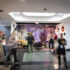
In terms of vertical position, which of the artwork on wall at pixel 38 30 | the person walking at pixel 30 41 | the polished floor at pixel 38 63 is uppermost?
the artwork on wall at pixel 38 30

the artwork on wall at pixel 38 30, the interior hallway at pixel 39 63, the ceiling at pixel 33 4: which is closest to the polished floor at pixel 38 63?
the interior hallway at pixel 39 63

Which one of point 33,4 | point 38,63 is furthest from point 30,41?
point 33,4

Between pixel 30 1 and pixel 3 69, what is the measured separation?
2.99 metres

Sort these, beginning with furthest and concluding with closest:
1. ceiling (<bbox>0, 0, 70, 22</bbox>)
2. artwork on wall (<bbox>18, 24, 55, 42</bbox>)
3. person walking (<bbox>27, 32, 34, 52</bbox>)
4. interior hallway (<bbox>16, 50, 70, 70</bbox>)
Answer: artwork on wall (<bbox>18, 24, 55, 42</bbox>)
person walking (<bbox>27, 32, 34, 52</bbox>)
interior hallway (<bbox>16, 50, 70, 70</bbox>)
ceiling (<bbox>0, 0, 70, 22</bbox>)

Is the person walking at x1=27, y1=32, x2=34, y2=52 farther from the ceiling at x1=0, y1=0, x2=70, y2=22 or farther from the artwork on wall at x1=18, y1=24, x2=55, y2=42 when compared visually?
the ceiling at x1=0, y1=0, x2=70, y2=22

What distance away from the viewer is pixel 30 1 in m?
3.21

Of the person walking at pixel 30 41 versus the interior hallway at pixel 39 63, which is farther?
→ the person walking at pixel 30 41

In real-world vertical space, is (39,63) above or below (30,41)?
below

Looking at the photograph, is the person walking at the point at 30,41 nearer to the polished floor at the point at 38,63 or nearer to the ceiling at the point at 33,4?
the polished floor at the point at 38,63

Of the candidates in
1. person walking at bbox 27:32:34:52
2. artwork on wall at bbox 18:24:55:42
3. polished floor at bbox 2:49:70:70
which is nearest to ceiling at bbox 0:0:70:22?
polished floor at bbox 2:49:70:70

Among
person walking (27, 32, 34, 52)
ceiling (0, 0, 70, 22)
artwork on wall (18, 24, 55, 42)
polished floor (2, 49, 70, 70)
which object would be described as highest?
ceiling (0, 0, 70, 22)

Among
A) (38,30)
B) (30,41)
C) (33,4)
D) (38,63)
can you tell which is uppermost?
(33,4)

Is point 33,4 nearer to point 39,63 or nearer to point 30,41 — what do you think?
point 39,63

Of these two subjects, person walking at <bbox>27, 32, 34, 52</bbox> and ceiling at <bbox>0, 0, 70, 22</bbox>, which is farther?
person walking at <bbox>27, 32, 34, 52</bbox>
